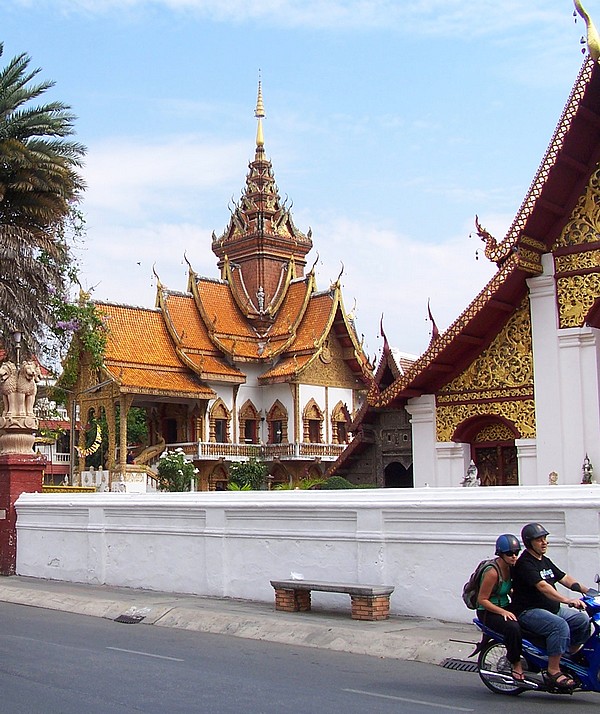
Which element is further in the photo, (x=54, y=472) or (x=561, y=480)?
(x=54, y=472)

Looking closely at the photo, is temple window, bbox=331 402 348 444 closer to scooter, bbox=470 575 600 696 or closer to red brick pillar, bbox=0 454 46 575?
red brick pillar, bbox=0 454 46 575

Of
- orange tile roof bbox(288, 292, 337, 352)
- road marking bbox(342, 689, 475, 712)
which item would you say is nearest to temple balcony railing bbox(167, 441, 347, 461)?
orange tile roof bbox(288, 292, 337, 352)

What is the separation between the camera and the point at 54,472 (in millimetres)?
54000

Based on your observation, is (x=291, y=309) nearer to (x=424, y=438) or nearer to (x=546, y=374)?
(x=424, y=438)

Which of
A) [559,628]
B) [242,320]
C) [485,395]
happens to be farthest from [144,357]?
[559,628]

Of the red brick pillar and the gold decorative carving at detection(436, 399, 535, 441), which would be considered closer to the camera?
the gold decorative carving at detection(436, 399, 535, 441)

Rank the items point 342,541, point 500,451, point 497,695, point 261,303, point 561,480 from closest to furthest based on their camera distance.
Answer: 1. point 497,695
2. point 342,541
3. point 561,480
4. point 500,451
5. point 261,303

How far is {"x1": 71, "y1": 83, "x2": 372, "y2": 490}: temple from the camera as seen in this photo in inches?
1544

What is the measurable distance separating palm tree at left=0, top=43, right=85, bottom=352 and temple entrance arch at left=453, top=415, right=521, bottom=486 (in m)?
11.6

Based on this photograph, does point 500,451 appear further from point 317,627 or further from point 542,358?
point 317,627

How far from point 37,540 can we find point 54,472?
38.2 m

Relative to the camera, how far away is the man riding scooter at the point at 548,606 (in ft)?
24.4

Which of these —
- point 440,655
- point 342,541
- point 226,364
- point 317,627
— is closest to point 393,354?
point 342,541

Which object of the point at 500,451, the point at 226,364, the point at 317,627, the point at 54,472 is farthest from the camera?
the point at 54,472
